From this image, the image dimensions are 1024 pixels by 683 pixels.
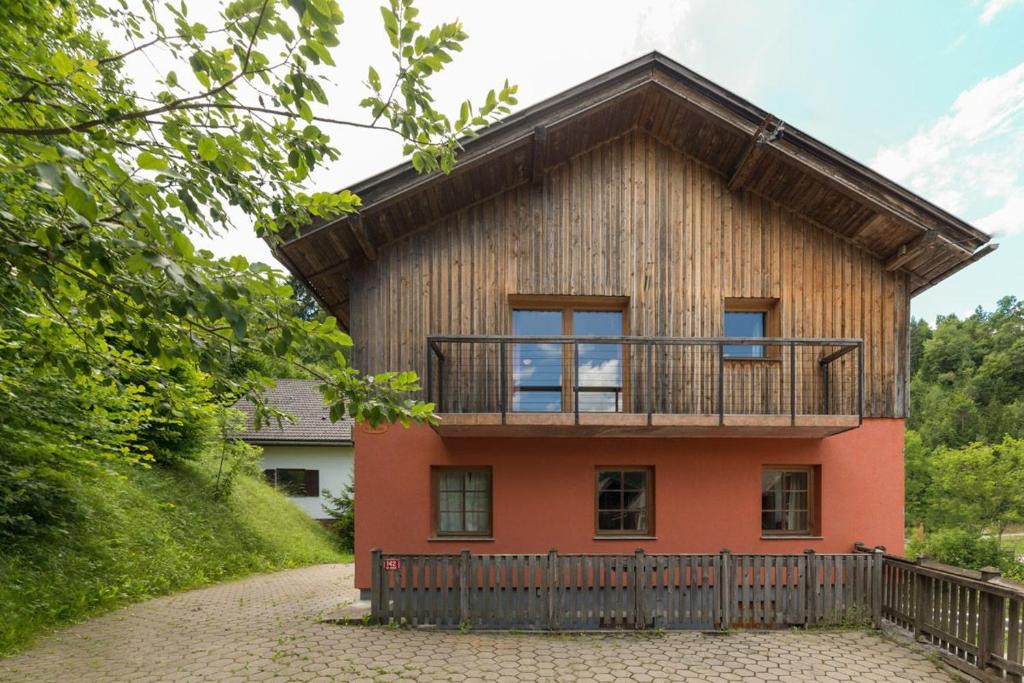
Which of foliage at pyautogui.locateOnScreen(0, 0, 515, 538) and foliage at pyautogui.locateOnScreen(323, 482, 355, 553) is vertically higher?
foliage at pyautogui.locateOnScreen(0, 0, 515, 538)

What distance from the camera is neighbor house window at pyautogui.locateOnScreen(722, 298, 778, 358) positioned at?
29.8ft

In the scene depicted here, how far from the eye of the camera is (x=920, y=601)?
21.8 feet

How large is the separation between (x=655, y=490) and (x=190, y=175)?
25.1 ft

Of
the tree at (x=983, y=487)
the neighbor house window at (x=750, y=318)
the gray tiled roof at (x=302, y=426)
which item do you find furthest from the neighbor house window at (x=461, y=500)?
the tree at (x=983, y=487)

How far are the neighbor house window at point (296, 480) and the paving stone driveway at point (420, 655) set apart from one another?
1285cm

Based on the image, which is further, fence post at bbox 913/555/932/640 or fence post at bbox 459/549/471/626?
fence post at bbox 459/549/471/626

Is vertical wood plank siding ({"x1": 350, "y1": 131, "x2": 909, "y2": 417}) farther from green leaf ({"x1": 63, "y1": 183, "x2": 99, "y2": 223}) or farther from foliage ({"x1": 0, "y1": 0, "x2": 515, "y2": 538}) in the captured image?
green leaf ({"x1": 63, "y1": 183, "x2": 99, "y2": 223})

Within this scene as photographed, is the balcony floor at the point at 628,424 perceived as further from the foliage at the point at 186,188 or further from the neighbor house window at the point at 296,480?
the neighbor house window at the point at 296,480

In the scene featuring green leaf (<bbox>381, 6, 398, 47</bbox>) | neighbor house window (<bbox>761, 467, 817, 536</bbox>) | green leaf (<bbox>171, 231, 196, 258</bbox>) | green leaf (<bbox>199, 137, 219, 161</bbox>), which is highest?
A: green leaf (<bbox>381, 6, 398, 47</bbox>)

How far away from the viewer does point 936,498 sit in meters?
26.9

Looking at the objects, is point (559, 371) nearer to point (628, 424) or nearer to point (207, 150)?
point (628, 424)

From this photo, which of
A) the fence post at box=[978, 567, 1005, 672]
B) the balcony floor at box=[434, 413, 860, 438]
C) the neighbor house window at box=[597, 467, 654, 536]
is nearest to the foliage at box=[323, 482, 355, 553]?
the balcony floor at box=[434, 413, 860, 438]

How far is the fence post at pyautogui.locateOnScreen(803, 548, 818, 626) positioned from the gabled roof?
524 centimetres

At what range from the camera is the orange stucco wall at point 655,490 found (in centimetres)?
828
